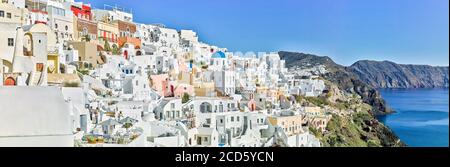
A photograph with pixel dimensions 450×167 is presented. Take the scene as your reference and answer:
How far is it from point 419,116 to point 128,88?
16.2ft

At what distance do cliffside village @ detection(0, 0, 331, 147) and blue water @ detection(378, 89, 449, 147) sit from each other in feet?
4.65

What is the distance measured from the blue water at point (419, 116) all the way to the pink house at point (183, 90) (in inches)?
159

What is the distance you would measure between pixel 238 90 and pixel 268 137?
406 centimetres

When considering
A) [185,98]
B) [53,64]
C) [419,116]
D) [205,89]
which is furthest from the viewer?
[205,89]

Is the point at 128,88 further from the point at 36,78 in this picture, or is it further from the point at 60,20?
the point at 36,78

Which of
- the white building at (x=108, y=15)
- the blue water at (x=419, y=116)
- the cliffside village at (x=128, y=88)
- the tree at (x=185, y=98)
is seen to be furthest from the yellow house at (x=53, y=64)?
the blue water at (x=419, y=116)

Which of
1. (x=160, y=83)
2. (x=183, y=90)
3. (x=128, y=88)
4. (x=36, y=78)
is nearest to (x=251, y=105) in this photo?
(x=183, y=90)

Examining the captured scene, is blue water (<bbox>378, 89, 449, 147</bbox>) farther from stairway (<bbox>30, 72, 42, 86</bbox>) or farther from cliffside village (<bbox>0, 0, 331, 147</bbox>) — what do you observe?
stairway (<bbox>30, 72, 42, 86</bbox>)

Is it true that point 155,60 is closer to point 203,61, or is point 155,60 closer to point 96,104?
point 203,61

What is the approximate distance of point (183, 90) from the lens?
10.3 meters

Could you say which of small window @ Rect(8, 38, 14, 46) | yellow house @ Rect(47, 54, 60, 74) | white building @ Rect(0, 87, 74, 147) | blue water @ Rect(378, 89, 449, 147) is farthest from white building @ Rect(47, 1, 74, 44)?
white building @ Rect(0, 87, 74, 147)

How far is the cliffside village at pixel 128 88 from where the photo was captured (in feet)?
10.6
